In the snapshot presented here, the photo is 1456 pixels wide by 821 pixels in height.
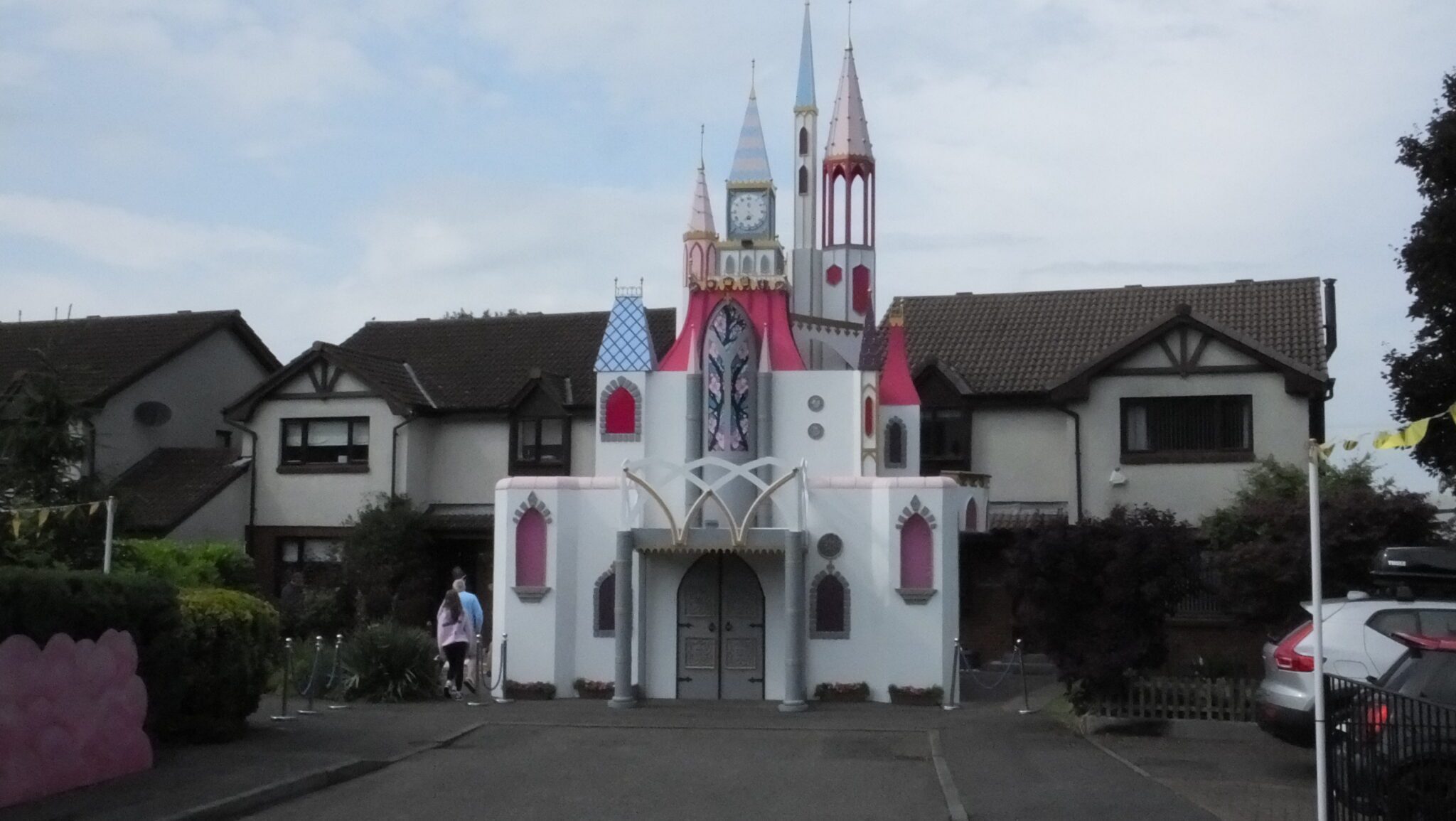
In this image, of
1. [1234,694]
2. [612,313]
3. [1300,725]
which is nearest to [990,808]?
[1300,725]

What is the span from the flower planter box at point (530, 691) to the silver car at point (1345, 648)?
12019 millimetres

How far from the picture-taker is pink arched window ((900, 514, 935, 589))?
2403 cm

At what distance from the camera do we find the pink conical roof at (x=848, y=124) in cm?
2905

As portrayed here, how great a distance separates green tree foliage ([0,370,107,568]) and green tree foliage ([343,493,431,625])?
5584mm

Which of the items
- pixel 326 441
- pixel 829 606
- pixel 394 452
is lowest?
pixel 829 606

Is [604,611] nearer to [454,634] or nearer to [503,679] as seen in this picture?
[503,679]

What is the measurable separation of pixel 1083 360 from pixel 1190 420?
2627 millimetres

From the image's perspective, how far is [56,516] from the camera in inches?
725

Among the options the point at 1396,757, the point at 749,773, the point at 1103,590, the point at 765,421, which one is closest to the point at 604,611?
the point at 765,421

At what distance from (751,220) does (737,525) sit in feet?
17.7

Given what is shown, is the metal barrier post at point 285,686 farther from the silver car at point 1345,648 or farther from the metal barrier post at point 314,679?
the silver car at point 1345,648

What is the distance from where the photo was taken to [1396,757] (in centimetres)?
1109

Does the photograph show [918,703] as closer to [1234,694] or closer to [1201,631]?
[1234,694]

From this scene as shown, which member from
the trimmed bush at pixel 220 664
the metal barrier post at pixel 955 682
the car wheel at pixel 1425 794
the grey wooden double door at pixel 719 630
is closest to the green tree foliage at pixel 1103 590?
the metal barrier post at pixel 955 682
